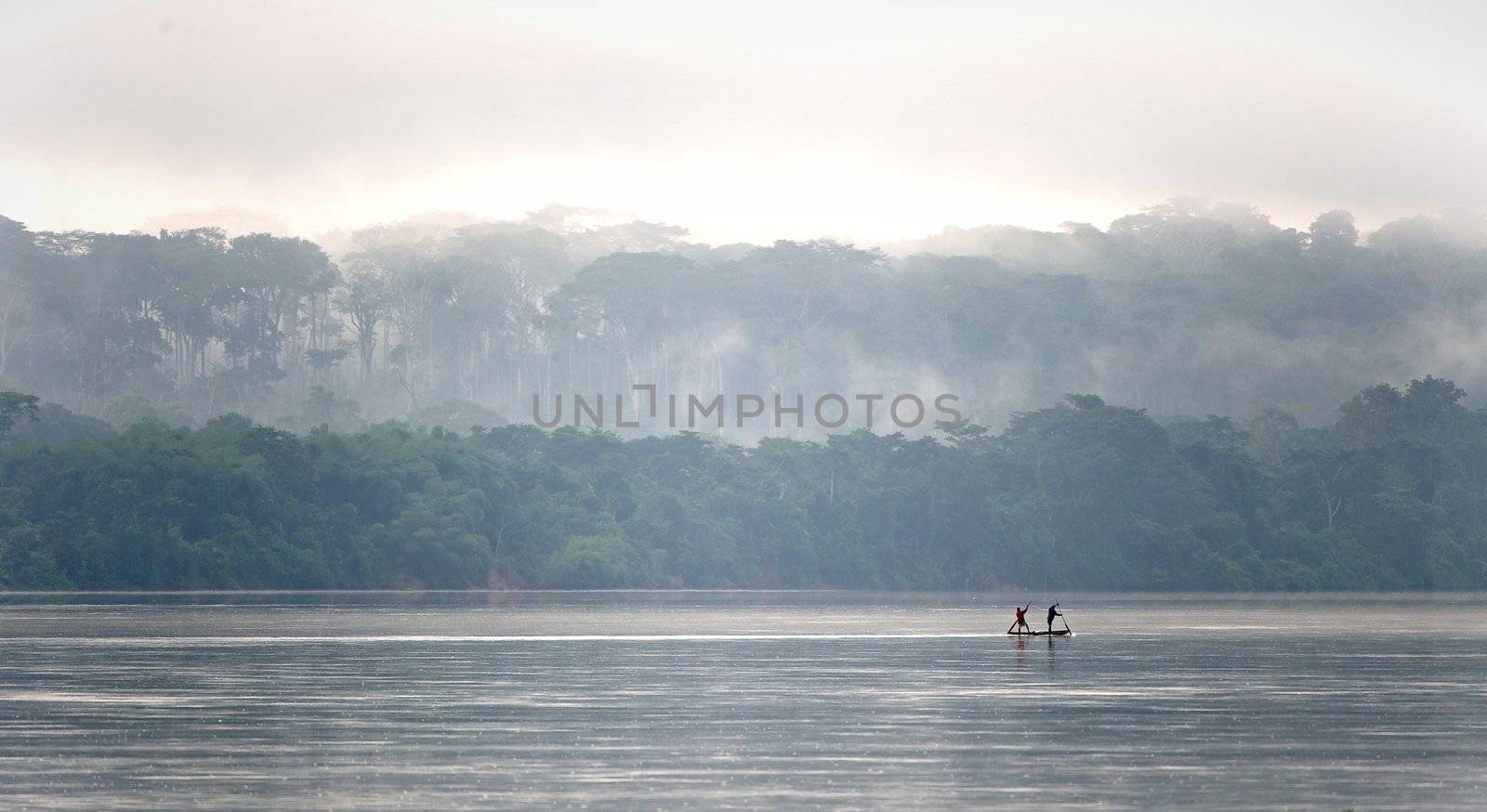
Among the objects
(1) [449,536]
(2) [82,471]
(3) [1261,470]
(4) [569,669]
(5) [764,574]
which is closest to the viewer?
(4) [569,669]

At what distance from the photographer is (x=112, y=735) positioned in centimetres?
3033

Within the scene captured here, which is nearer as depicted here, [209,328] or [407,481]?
[407,481]

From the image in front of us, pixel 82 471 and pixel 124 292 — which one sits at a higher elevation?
pixel 124 292

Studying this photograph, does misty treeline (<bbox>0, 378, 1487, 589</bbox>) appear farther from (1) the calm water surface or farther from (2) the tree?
(1) the calm water surface

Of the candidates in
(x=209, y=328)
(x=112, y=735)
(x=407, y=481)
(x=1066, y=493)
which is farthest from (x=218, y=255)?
(x=112, y=735)

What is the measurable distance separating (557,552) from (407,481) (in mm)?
12019

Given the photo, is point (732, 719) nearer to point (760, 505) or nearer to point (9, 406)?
point (9, 406)

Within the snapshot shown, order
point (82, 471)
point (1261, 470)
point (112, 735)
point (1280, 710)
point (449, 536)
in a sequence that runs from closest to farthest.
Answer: point (112, 735)
point (1280, 710)
point (82, 471)
point (449, 536)
point (1261, 470)

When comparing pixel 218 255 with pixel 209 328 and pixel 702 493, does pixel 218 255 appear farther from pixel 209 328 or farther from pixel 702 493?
pixel 702 493

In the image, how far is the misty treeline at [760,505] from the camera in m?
130

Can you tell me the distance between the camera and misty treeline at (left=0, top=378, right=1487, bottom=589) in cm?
12950

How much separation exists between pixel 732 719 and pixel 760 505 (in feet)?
401

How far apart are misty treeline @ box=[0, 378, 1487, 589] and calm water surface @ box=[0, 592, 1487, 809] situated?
6315 cm

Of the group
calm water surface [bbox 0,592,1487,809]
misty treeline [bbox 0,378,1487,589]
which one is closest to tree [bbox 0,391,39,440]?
misty treeline [bbox 0,378,1487,589]
